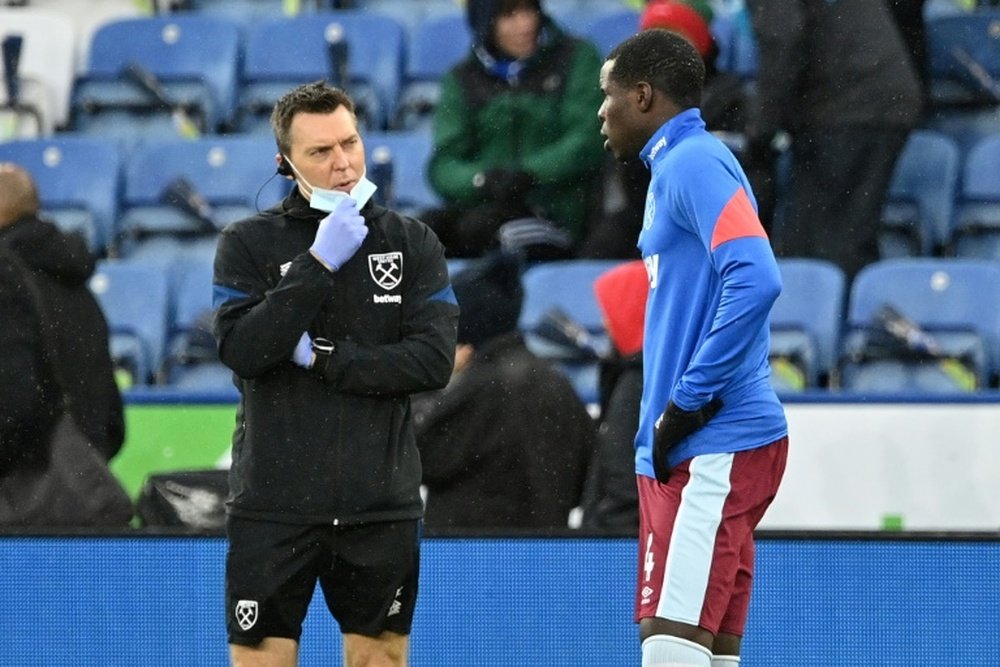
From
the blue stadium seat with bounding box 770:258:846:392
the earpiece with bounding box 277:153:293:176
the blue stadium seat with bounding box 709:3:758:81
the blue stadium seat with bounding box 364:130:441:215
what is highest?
the blue stadium seat with bounding box 709:3:758:81

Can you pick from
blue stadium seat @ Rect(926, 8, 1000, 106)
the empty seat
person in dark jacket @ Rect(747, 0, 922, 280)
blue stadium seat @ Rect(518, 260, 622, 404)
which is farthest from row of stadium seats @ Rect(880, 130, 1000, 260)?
the empty seat

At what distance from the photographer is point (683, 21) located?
6.83m

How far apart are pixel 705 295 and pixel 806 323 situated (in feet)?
9.68

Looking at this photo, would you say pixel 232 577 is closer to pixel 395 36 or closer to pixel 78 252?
pixel 78 252

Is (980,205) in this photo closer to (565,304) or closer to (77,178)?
(565,304)

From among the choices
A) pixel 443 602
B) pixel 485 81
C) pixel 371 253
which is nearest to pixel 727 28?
pixel 485 81

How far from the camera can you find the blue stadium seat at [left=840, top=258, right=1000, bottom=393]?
262 inches

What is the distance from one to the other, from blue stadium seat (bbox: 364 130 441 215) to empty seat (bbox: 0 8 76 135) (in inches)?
73.3

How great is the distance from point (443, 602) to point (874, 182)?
2.65m

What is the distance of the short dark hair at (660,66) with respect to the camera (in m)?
3.99

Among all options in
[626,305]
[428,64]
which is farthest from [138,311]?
[626,305]

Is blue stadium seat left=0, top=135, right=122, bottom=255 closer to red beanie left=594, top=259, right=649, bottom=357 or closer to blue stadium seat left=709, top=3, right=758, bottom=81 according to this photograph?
blue stadium seat left=709, top=3, right=758, bottom=81

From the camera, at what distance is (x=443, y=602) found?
201 inches

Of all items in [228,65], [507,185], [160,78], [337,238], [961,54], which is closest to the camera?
[337,238]
